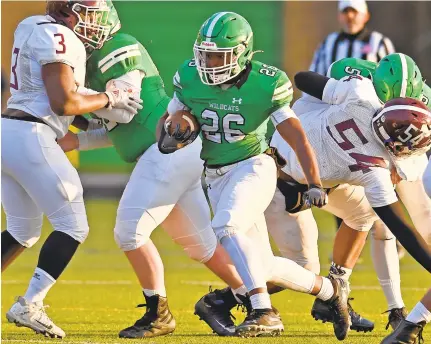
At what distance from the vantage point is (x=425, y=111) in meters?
4.88

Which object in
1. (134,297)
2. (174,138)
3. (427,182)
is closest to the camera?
(427,182)

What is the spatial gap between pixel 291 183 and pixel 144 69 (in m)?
0.93

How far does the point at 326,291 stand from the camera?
17.2 feet

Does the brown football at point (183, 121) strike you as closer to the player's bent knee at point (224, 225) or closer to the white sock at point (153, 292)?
the player's bent knee at point (224, 225)

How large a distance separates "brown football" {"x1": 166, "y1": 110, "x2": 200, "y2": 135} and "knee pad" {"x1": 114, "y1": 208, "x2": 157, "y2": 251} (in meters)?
0.43

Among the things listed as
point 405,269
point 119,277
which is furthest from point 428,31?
point 119,277

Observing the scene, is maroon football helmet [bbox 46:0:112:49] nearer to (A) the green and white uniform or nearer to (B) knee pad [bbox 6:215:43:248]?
(A) the green and white uniform

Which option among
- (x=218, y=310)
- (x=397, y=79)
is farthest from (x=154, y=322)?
(x=397, y=79)

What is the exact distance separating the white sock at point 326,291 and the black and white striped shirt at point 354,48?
3.56 metres

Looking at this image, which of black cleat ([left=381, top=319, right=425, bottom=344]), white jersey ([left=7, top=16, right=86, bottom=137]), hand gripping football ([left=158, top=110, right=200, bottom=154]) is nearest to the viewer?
black cleat ([left=381, top=319, right=425, bottom=344])

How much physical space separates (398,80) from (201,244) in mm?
1247

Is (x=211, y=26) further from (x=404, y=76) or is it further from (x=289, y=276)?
(x=289, y=276)

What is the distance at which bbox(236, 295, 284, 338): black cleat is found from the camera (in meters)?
4.70

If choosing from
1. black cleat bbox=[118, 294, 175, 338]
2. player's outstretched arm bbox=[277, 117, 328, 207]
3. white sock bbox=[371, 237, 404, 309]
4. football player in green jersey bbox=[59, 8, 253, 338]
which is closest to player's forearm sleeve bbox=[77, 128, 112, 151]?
football player in green jersey bbox=[59, 8, 253, 338]
